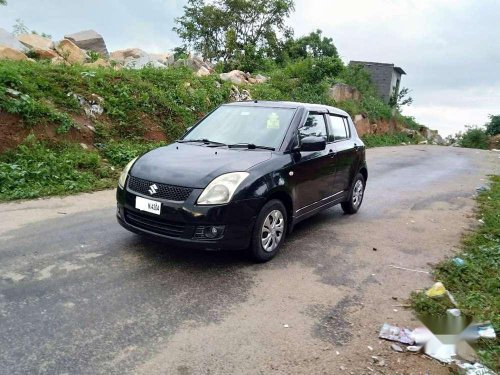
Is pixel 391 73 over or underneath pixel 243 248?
over

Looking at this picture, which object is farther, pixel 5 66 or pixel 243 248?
pixel 5 66

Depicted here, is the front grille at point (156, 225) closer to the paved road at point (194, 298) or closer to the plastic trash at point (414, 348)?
the paved road at point (194, 298)

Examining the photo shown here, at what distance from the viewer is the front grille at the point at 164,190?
431cm

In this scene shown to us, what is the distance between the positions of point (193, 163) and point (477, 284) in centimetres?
325

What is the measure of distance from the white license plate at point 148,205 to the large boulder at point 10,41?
11.2m

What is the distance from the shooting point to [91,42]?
17.9 metres

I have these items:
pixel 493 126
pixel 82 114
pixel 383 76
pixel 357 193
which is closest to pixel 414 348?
pixel 357 193

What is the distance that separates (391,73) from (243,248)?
37.2 meters

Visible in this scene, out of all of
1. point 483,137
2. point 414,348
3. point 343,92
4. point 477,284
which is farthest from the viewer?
point 483,137

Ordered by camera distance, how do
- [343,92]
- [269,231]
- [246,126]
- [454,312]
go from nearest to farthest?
1. [454,312]
2. [269,231]
3. [246,126]
4. [343,92]

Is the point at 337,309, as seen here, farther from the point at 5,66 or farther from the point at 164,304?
the point at 5,66

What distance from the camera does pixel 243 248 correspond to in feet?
14.8

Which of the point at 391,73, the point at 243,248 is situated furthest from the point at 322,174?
the point at 391,73

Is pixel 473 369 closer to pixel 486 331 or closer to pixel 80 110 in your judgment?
pixel 486 331
